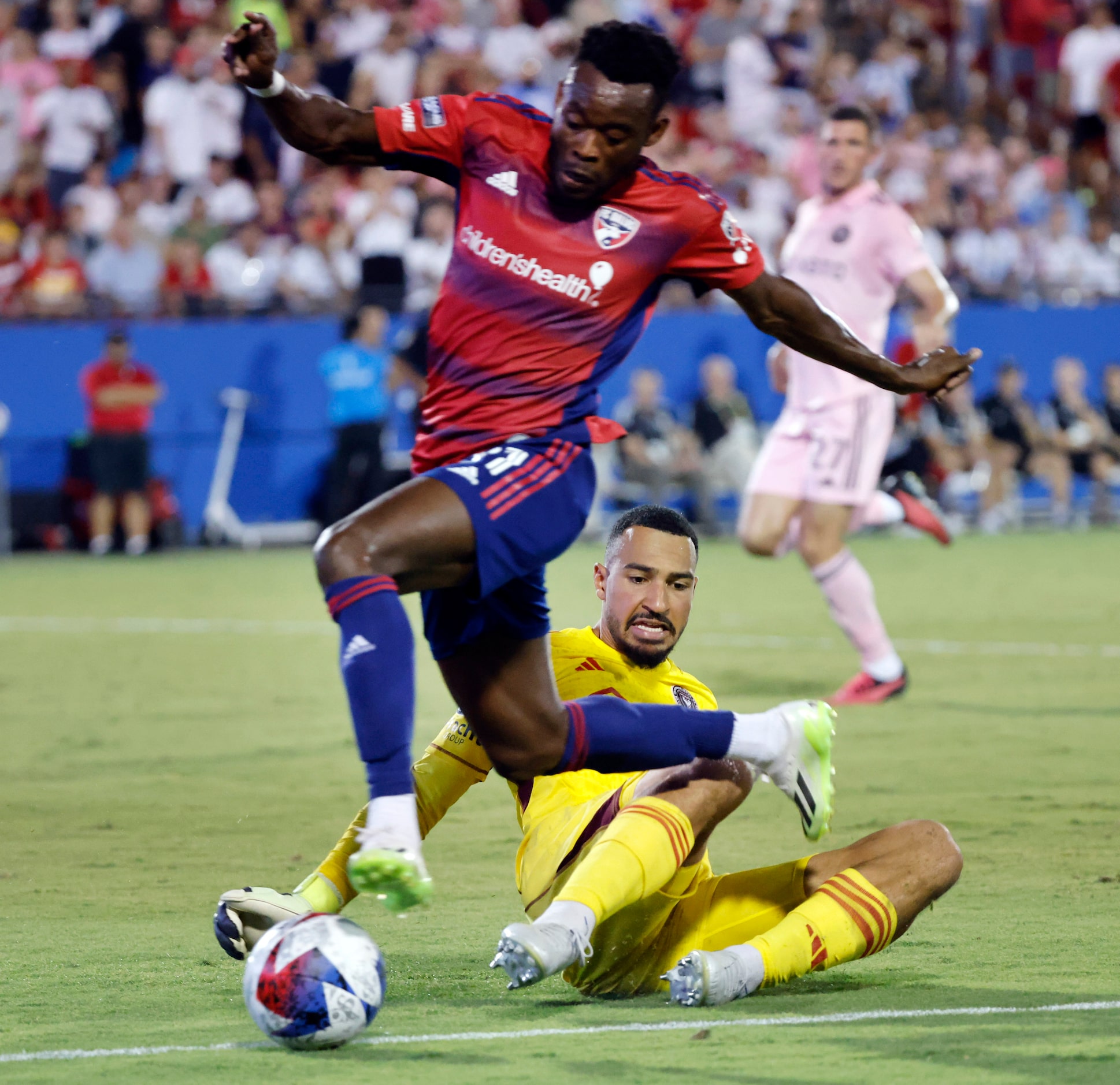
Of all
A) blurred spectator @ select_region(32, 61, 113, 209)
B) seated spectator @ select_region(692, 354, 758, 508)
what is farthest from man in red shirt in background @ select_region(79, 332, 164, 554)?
seated spectator @ select_region(692, 354, 758, 508)

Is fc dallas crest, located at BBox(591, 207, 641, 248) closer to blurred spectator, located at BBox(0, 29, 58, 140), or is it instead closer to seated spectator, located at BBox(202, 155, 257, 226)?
seated spectator, located at BBox(202, 155, 257, 226)

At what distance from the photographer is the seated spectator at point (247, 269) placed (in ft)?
63.0

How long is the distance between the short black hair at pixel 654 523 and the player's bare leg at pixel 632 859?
809mm

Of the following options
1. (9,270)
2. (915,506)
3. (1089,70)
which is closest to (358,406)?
(9,270)

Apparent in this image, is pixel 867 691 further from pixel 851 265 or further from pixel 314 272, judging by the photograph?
pixel 314 272

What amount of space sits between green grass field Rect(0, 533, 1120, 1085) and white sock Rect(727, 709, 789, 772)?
567 mm

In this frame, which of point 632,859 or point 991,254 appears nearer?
point 632,859

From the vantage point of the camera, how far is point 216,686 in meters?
11.2

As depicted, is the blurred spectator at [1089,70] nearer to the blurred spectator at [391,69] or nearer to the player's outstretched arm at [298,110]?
the blurred spectator at [391,69]

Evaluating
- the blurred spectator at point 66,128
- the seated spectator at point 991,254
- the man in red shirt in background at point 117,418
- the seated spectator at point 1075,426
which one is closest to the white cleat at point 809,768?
the man in red shirt in background at point 117,418

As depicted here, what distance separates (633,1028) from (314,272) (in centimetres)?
1584

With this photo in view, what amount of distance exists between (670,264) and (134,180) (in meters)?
15.3

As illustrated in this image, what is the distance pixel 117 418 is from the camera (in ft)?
60.5

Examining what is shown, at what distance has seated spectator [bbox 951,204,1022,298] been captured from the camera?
71.1ft
